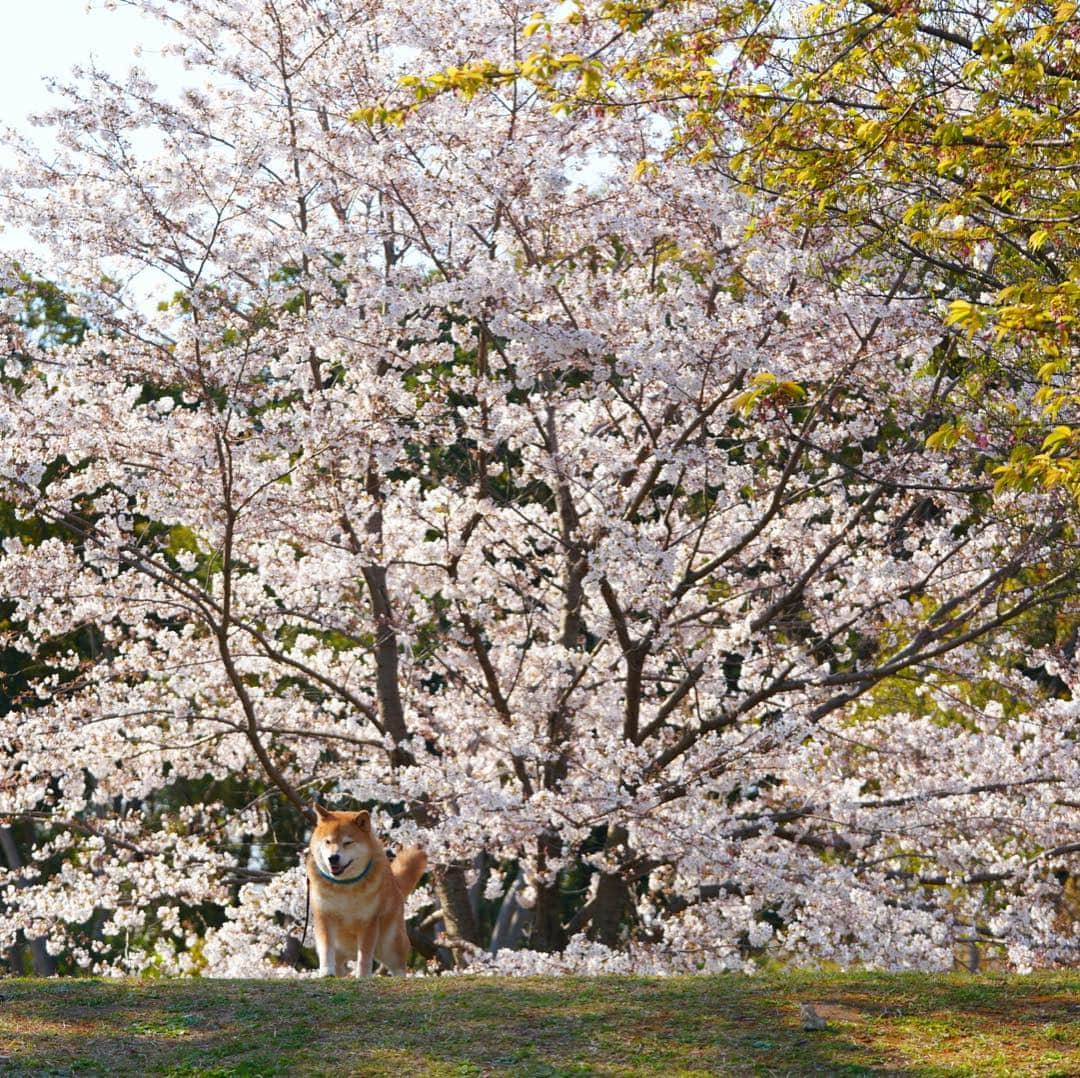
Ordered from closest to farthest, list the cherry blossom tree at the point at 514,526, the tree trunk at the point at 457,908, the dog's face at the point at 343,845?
1. the dog's face at the point at 343,845
2. the cherry blossom tree at the point at 514,526
3. the tree trunk at the point at 457,908

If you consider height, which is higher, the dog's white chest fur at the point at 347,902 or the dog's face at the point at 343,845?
the dog's face at the point at 343,845

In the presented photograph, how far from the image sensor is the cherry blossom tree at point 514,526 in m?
10.4

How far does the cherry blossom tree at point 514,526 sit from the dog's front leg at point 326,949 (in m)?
2.39

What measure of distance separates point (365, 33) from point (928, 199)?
563 cm

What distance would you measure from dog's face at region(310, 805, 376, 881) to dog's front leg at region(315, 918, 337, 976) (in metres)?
0.35

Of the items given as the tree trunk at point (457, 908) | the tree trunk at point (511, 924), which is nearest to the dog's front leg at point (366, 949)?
the tree trunk at point (457, 908)

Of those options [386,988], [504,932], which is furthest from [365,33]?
[504,932]

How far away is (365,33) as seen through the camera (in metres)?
11.7

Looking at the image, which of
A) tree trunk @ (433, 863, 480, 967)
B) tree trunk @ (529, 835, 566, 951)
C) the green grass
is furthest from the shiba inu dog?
tree trunk @ (433, 863, 480, 967)

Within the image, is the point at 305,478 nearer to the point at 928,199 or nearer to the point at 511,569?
the point at 511,569

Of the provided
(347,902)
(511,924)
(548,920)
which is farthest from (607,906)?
(511,924)

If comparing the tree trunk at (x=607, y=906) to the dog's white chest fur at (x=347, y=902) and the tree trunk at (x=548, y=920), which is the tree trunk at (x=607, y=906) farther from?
the dog's white chest fur at (x=347, y=902)

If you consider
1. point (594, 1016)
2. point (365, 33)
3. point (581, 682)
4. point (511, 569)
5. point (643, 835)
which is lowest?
point (594, 1016)

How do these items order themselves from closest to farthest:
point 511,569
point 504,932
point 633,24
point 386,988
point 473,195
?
point 633,24
point 386,988
point 473,195
point 511,569
point 504,932
